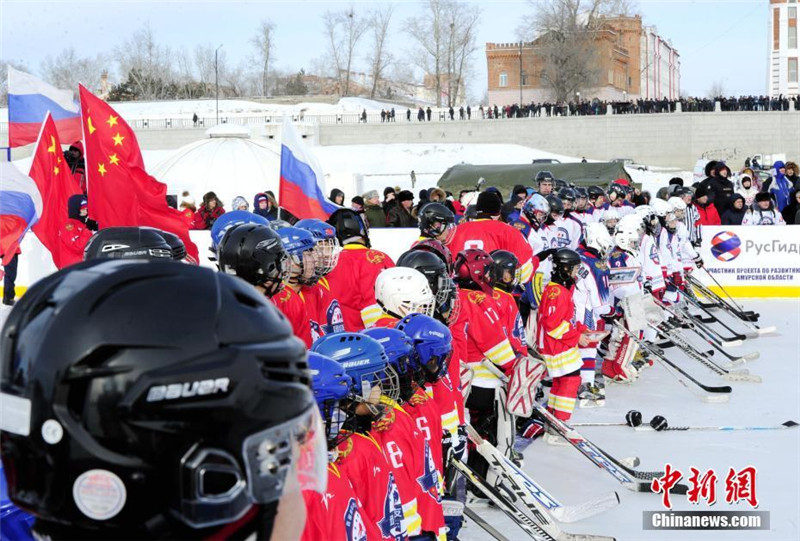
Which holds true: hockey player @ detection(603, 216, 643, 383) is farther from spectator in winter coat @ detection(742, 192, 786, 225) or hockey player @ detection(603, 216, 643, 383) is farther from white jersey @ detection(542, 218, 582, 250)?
spectator in winter coat @ detection(742, 192, 786, 225)

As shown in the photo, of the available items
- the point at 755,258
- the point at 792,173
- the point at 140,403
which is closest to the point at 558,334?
the point at 140,403

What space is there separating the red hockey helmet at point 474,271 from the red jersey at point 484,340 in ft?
0.74

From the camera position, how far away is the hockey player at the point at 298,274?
17.0 feet

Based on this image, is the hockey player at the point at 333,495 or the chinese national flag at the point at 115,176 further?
the chinese national flag at the point at 115,176

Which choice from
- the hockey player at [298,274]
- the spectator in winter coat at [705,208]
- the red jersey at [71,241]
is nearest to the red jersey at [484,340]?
the hockey player at [298,274]

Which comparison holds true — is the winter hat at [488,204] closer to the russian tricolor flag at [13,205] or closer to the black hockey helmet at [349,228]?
the black hockey helmet at [349,228]

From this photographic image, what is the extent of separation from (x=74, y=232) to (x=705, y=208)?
10.7m

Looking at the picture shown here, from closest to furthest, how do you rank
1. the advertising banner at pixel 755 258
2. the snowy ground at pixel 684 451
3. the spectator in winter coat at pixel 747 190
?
1. the snowy ground at pixel 684 451
2. the advertising banner at pixel 755 258
3. the spectator in winter coat at pixel 747 190

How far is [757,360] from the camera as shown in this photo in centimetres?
1115

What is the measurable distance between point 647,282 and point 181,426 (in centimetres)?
1072

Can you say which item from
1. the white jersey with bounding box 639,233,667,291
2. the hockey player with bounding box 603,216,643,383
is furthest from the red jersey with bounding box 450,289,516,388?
the white jersey with bounding box 639,233,667,291

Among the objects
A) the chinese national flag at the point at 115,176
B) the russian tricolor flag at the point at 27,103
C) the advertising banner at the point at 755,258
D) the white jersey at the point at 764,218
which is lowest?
the advertising banner at the point at 755,258

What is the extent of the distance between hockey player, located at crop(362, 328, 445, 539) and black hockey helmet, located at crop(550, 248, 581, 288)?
365cm

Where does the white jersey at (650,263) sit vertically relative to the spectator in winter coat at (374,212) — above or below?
below
